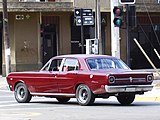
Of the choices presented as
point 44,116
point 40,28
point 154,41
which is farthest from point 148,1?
point 44,116

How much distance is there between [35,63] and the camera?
131ft

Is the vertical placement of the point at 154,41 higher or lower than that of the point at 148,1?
lower

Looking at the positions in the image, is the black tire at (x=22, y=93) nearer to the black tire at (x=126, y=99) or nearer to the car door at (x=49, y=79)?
the car door at (x=49, y=79)

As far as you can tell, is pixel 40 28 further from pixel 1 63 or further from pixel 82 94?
pixel 82 94

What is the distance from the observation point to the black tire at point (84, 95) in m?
18.3

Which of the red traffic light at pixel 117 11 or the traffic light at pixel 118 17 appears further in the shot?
the red traffic light at pixel 117 11

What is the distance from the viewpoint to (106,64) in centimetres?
1911

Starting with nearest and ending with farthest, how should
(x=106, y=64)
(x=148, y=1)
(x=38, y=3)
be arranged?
(x=106, y=64)
(x=38, y=3)
(x=148, y=1)

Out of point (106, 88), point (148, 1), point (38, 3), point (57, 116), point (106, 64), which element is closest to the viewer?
point (57, 116)

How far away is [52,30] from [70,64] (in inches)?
846

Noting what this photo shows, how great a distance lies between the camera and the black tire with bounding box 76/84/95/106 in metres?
18.3

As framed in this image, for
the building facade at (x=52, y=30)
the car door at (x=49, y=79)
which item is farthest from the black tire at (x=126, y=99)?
the building facade at (x=52, y=30)

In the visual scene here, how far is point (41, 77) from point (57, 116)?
454 cm

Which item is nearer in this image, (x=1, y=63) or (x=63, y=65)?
(x=63, y=65)
